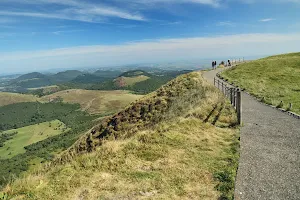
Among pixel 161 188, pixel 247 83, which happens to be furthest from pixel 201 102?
pixel 247 83

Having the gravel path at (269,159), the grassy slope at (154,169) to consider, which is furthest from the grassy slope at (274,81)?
the grassy slope at (154,169)

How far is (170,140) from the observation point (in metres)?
15.1

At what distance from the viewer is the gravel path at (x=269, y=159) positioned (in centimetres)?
933

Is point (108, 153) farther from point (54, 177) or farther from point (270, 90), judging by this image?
point (270, 90)

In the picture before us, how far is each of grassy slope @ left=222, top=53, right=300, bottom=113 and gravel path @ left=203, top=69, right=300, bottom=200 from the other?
644 centimetres

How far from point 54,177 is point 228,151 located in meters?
8.66

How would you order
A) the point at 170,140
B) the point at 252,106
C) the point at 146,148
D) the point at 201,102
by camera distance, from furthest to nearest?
1. the point at 252,106
2. the point at 201,102
3. the point at 170,140
4. the point at 146,148

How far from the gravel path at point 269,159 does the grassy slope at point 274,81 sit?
6444 millimetres

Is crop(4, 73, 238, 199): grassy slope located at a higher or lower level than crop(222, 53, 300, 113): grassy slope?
lower

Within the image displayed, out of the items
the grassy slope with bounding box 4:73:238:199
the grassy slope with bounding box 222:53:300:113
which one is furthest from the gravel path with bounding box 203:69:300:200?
the grassy slope with bounding box 222:53:300:113

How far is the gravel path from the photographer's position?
367 inches

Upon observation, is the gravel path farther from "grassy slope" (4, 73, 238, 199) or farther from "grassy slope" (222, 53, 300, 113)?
"grassy slope" (222, 53, 300, 113)

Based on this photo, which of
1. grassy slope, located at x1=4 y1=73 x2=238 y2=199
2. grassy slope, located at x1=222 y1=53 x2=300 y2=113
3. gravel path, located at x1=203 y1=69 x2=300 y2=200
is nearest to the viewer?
gravel path, located at x1=203 y1=69 x2=300 y2=200

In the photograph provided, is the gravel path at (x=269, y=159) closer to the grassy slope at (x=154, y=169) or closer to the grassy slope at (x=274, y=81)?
the grassy slope at (x=154, y=169)
